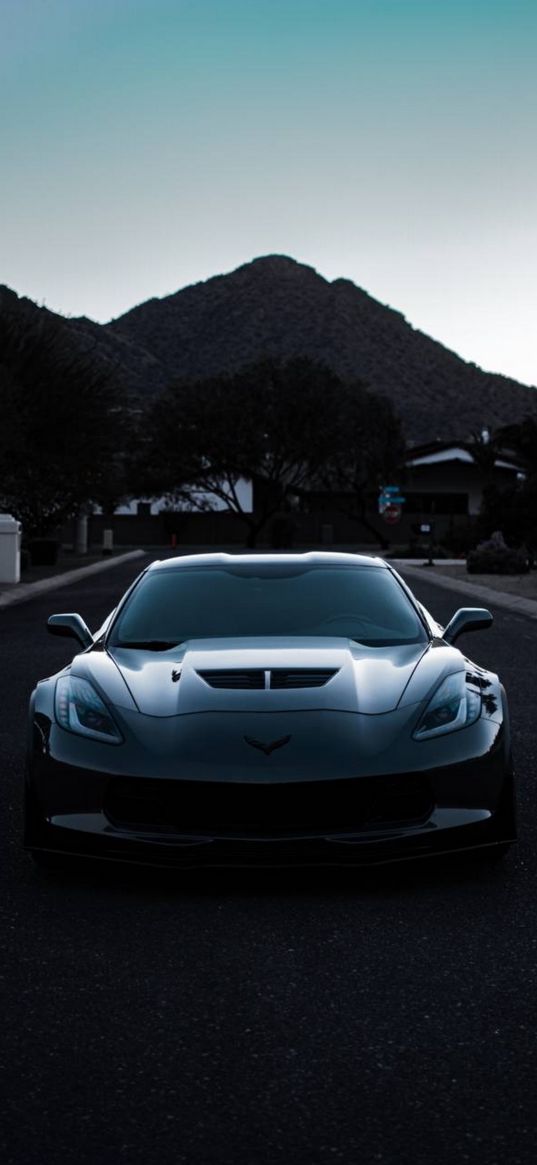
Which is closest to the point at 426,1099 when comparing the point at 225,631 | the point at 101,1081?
the point at 101,1081

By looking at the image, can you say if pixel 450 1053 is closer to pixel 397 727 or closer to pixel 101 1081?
pixel 101 1081

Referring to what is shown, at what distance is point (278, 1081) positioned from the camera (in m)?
3.69

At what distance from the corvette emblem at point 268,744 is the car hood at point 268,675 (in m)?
0.17

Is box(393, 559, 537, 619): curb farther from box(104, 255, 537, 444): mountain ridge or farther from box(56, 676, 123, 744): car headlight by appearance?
box(104, 255, 537, 444): mountain ridge

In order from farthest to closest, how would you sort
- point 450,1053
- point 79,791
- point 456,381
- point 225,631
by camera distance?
point 456,381 → point 225,631 → point 79,791 → point 450,1053

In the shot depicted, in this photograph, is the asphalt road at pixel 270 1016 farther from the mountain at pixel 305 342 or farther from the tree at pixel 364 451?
the mountain at pixel 305 342

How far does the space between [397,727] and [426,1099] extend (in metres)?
2.12

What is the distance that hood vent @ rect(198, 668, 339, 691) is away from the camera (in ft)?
19.0

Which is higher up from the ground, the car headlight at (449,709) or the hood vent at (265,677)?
the hood vent at (265,677)

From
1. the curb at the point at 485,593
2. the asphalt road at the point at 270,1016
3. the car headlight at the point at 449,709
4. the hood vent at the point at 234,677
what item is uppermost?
the hood vent at the point at 234,677

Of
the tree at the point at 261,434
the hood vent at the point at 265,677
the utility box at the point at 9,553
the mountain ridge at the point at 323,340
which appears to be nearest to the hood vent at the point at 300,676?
the hood vent at the point at 265,677

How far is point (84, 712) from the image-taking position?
5.86 meters

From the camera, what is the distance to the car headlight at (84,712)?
5.67m

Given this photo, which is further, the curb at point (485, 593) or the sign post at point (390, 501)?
the sign post at point (390, 501)
